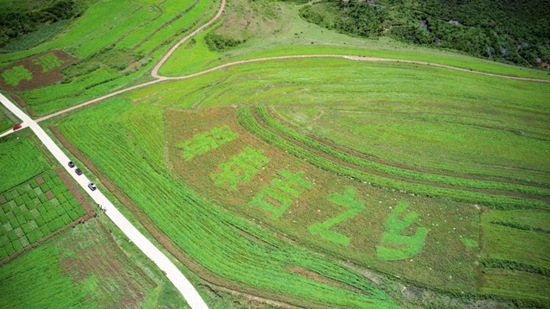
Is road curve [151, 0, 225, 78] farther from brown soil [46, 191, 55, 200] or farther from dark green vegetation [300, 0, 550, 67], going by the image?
brown soil [46, 191, 55, 200]

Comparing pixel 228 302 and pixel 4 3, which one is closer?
pixel 228 302

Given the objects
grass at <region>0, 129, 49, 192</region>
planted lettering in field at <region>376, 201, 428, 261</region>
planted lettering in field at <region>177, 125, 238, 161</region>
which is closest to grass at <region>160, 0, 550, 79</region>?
planted lettering in field at <region>177, 125, 238, 161</region>

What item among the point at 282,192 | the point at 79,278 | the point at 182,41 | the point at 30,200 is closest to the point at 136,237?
the point at 79,278

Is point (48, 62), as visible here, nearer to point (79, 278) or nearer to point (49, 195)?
point (49, 195)

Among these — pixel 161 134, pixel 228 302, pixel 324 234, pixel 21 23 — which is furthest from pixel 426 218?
pixel 21 23

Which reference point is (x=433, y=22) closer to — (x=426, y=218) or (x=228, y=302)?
(x=426, y=218)
